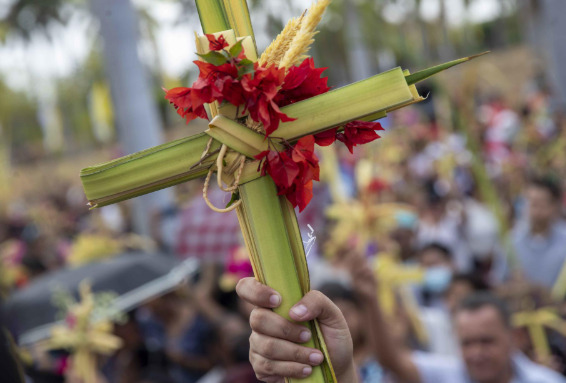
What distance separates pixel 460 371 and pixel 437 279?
1695 mm

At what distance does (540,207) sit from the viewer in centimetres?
490

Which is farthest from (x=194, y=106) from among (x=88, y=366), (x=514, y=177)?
(x=514, y=177)

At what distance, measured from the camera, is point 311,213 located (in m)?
6.37

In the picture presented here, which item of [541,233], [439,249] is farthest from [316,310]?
[439,249]

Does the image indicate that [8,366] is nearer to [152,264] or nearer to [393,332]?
[393,332]

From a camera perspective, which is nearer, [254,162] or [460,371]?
[254,162]

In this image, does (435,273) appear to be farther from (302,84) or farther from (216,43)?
(216,43)

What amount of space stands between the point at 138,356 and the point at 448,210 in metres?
3.89

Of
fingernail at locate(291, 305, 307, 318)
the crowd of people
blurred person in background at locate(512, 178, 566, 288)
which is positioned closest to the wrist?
the crowd of people

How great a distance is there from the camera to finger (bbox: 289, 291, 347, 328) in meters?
1.18

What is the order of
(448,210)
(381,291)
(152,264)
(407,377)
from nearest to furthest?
(407,377) < (381,291) < (152,264) < (448,210)

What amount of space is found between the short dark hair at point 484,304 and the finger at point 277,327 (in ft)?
7.61

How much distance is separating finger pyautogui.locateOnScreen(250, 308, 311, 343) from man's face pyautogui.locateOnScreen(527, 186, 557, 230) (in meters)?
4.14

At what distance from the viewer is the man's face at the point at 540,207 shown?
16.0ft
